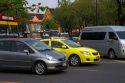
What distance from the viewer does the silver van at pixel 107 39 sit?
23.9 m

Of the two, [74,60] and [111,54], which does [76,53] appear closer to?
[74,60]

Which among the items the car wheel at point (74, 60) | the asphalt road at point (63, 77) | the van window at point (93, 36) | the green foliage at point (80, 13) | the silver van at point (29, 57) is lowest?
the asphalt road at point (63, 77)

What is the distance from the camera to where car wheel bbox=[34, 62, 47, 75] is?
50.2ft

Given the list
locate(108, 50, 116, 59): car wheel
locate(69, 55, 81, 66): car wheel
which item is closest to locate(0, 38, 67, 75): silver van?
locate(69, 55, 81, 66): car wheel

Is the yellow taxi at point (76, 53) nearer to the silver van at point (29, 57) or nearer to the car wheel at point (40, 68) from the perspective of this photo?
the silver van at point (29, 57)

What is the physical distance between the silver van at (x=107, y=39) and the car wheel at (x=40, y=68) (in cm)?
932

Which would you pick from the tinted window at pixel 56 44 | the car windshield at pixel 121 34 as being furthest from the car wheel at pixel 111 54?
the tinted window at pixel 56 44

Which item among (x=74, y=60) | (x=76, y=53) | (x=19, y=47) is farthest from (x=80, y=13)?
(x=19, y=47)

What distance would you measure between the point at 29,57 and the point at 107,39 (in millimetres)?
10422

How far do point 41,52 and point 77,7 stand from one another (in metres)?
55.5

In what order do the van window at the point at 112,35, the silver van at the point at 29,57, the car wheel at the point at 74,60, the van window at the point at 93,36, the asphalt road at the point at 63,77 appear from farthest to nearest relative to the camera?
the van window at the point at 93,36 → the van window at the point at 112,35 → the car wheel at the point at 74,60 → the silver van at the point at 29,57 → the asphalt road at the point at 63,77

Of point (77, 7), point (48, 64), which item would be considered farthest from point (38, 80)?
point (77, 7)

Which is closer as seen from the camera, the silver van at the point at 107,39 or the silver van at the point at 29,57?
the silver van at the point at 29,57

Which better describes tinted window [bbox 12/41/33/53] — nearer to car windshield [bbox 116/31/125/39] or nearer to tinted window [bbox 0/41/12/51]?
tinted window [bbox 0/41/12/51]
